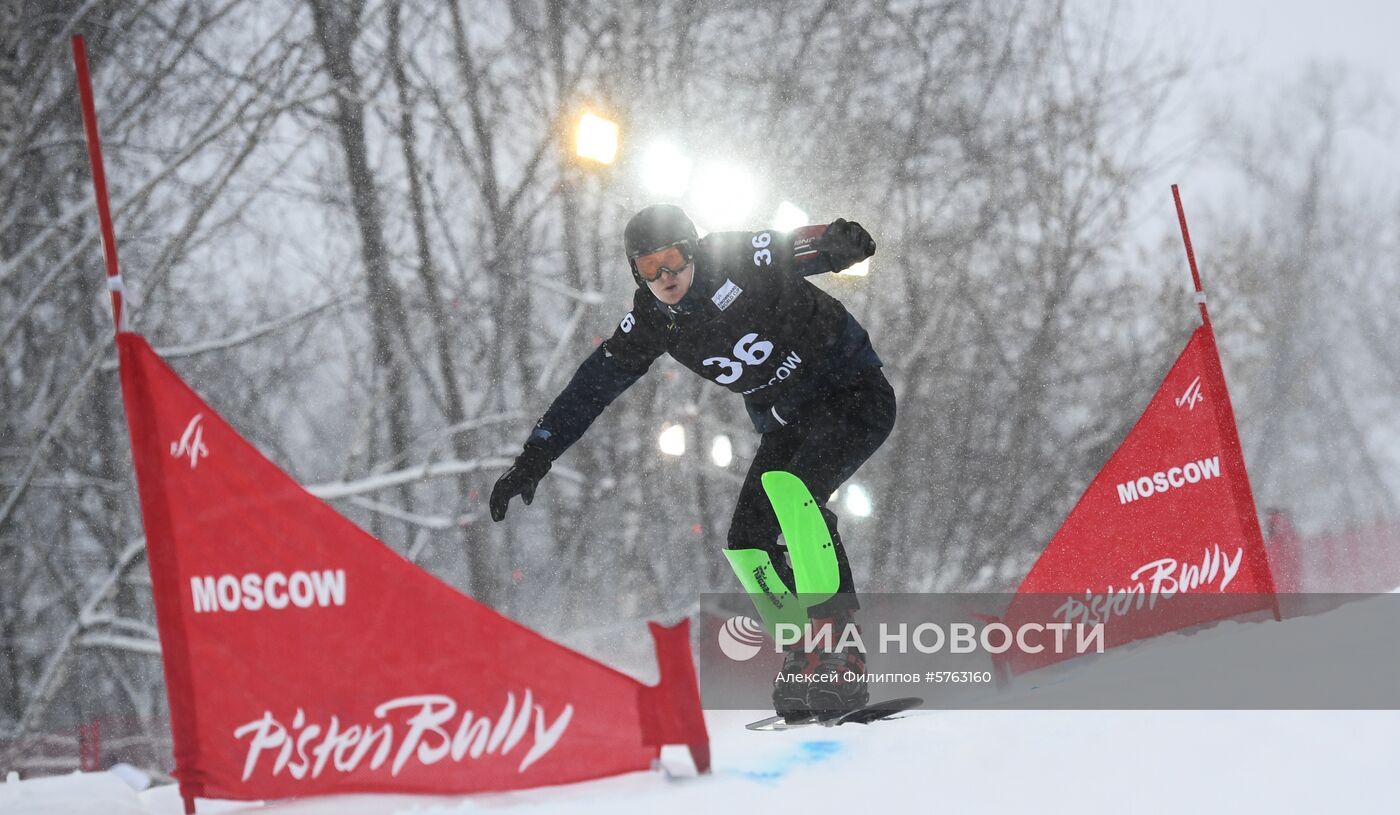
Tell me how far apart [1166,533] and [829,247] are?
178 cm

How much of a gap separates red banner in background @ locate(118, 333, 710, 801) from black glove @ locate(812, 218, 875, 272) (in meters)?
1.15

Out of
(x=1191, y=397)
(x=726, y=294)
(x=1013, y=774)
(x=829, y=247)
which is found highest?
(x=829, y=247)

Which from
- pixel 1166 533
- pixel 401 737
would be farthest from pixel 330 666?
pixel 1166 533

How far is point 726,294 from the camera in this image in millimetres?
3094

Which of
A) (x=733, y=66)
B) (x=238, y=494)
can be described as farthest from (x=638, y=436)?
(x=238, y=494)

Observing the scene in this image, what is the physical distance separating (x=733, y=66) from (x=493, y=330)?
356 cm

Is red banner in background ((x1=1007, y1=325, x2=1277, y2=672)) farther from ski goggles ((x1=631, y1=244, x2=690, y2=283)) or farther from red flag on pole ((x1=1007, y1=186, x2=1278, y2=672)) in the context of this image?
ski goggles ((x1=631, y1=244, x2=690, y2=283))

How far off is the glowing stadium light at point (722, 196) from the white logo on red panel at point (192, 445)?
280 inches

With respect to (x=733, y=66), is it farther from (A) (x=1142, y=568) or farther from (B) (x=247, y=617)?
(B) (x=247, y=617)

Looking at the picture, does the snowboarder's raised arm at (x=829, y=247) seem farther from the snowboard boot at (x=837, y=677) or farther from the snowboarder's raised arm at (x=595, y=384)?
the snowboard boot at (x=837, y=677)

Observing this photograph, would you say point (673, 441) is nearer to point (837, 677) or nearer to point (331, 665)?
point (837, 677)

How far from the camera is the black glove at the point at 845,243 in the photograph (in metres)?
3.04

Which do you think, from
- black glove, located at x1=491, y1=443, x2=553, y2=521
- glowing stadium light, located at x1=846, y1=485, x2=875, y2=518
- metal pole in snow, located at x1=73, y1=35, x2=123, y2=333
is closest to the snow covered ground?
black glove, located at x1=491, y1=443, x2=553, y2=521

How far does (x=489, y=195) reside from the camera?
11312mm
